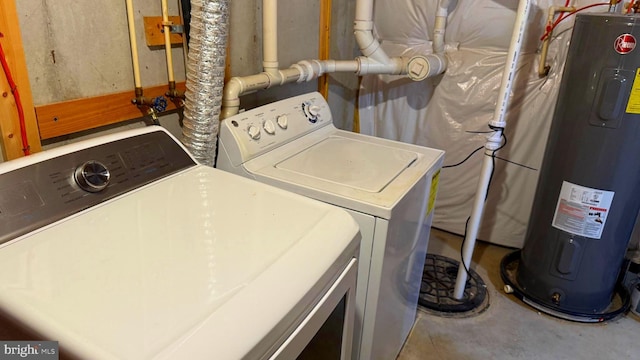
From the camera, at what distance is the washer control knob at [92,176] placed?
1025mm

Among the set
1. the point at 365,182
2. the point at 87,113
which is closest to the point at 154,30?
the point at 87,113

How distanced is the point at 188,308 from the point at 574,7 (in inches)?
90.3

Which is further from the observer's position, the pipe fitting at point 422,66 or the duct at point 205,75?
the pipe fitting at point 422,66

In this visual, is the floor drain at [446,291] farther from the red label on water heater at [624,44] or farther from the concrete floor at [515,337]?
the red label on water heater at [624,44]

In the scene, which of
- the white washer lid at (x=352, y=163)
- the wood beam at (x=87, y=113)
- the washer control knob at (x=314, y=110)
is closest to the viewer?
the wood beam at (x=87, y=113)

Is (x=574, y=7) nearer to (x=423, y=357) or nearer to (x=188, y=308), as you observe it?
(x=423, y=357)

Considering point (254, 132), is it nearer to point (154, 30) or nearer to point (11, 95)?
point (154, 30)

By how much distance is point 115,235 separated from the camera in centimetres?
90

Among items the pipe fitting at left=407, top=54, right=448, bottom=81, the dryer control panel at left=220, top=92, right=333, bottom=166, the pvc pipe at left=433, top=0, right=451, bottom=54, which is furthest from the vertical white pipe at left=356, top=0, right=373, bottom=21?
the dryer control panel at left=220, top=92, right=333, bottom=166

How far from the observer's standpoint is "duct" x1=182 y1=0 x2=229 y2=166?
131cm

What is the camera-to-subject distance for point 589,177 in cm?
190

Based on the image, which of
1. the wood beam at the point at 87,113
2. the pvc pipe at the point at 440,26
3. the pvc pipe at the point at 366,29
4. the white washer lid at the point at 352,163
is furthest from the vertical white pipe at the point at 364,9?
the wood beam at the point at 87,113

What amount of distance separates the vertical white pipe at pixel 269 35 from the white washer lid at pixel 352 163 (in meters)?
0.40

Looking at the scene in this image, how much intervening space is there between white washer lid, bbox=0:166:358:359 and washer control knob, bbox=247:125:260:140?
43cm
